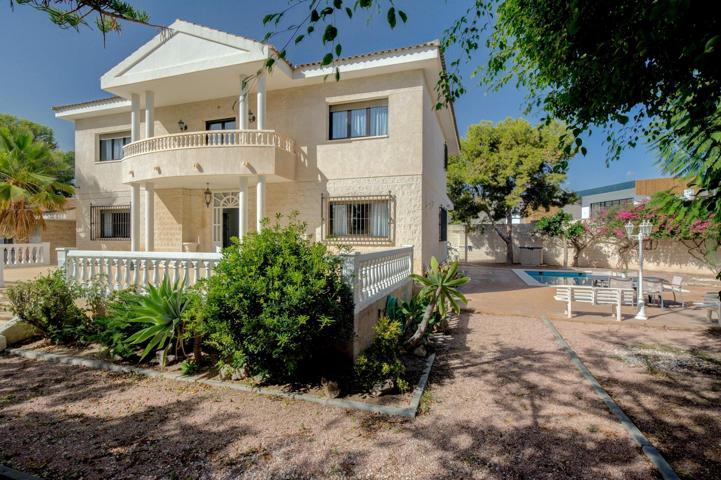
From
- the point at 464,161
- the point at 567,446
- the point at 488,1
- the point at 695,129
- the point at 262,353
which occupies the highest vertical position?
the point at 464,161

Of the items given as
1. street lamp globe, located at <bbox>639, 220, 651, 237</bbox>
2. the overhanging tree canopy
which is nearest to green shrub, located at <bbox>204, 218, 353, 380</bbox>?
street lamp globe, located at <bbox>639, 220, 651, 237</bbox>

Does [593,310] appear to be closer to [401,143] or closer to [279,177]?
[401,143]

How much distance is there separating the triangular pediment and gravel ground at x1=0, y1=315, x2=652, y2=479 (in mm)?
10152

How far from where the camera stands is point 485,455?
12.3 feet

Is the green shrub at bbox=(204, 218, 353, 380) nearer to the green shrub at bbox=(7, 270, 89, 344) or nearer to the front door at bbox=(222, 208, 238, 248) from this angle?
the green shrub at bbox=(7, 270, 89, 344)

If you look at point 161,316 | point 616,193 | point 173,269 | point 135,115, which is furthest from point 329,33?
point 616,193

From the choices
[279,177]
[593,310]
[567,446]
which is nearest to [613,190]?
[593,310]

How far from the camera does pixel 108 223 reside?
54.1 feet

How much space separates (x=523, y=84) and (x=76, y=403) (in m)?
8.84

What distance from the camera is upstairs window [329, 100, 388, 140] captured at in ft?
41.1

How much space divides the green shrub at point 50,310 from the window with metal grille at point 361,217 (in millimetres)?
7274

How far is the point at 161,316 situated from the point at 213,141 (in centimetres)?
893

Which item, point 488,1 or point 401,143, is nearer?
point 488,1

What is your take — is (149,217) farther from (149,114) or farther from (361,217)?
(361,217)
